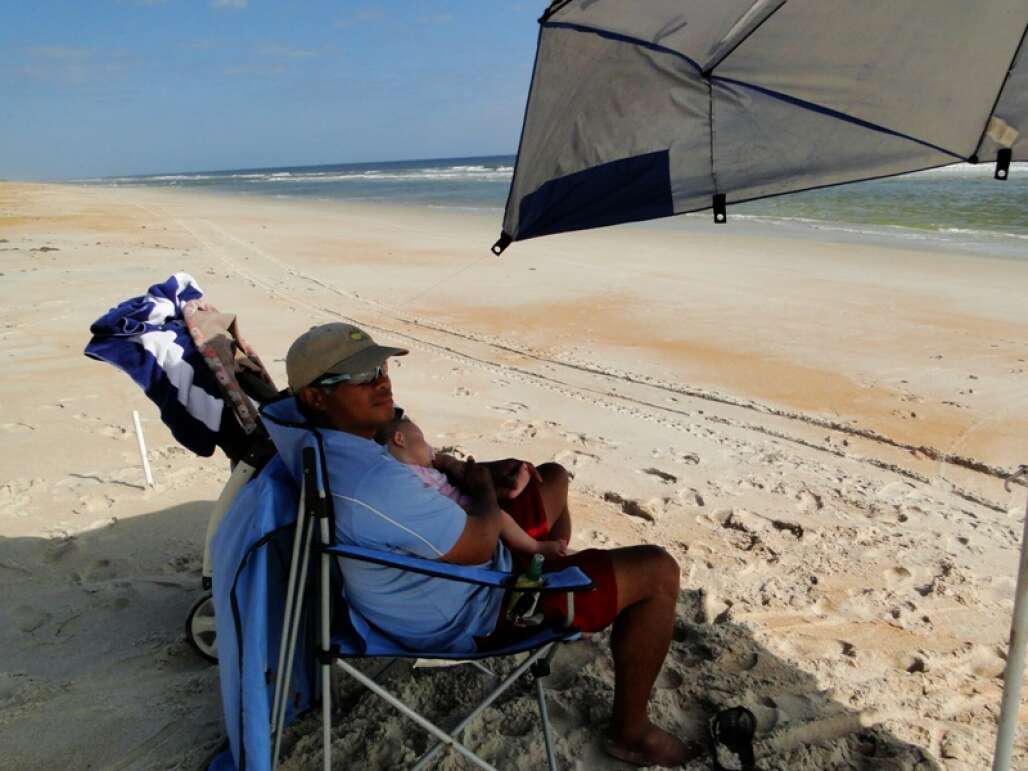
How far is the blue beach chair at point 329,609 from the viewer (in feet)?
7.22

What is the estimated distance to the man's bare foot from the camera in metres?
2.58

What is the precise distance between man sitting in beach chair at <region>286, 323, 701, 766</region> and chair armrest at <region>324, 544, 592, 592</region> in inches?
1.2

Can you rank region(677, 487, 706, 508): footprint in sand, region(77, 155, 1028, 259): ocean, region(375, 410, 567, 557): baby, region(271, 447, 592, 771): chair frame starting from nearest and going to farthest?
1. region(271, 447, 592, 771): chair frame
2. region(375, 410, 567, 557): baby
3. region(677, 487, 706, 508): footprint in sand
4. region(77, 155, 1028, 259): ocean

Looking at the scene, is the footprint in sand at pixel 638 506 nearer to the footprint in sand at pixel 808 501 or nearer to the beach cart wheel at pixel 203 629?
the footprint in sand at pixel 808 501

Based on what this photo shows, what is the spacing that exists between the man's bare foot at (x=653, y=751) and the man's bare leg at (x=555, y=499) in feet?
2.66

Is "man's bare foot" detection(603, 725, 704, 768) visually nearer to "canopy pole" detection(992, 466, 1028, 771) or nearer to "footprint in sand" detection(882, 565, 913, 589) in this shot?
"canopy pole" detection(992, 466, 1028, 771)

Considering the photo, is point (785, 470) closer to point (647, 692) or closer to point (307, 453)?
point (647, 692)

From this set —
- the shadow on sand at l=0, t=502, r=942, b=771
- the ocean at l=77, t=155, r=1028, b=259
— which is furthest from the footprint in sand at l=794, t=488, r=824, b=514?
the ocean at l=77, t=155, r=1028, b=259

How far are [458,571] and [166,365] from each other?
1.39 metres

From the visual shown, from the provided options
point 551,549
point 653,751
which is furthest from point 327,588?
point 653,751

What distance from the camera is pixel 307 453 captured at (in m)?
2.19

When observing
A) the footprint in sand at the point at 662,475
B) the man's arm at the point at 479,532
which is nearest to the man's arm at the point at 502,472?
the man's arm at the point at 479,532

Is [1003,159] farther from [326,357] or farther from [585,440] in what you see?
[585,440]

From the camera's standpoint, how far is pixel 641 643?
2.56 metres
